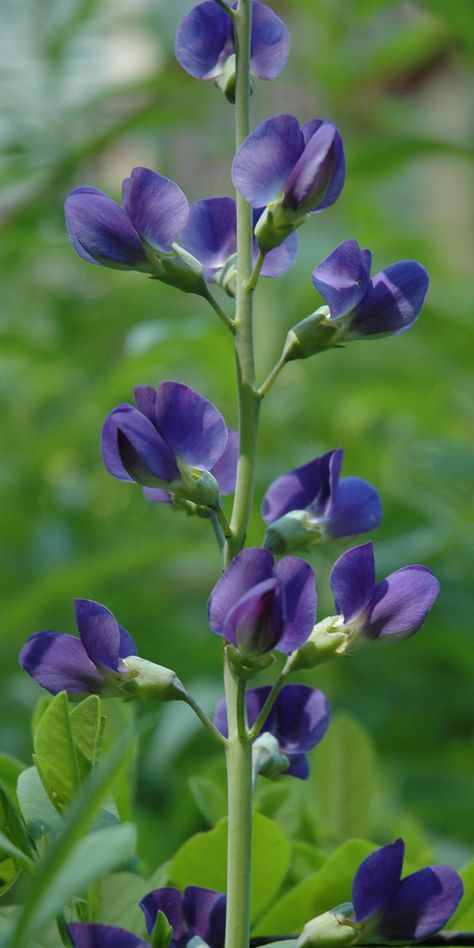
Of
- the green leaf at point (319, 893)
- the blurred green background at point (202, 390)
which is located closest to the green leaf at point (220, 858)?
the green leaf at point (319, 893)

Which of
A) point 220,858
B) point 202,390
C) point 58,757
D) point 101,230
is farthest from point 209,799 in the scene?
point 202,390

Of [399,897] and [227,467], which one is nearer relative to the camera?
[399,897]

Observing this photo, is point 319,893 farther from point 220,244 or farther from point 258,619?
point 220,244

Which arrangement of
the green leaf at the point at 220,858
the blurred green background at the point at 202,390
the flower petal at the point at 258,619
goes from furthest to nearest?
the blurred green background at the point at 202,390 < the green leaf at the point at 220,858 < the flower petal at the point at 258,619

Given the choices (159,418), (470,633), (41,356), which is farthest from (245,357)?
(41,356)

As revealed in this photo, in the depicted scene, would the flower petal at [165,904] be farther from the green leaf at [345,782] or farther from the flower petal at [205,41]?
the flower petal at [205,41]

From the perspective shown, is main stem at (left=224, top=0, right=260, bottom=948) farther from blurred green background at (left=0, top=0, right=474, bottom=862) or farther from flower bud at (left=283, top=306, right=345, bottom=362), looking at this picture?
blurred green background at (left=0, top=0, right=474, bottom=862)

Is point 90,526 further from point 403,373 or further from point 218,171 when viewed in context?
point 218,171
